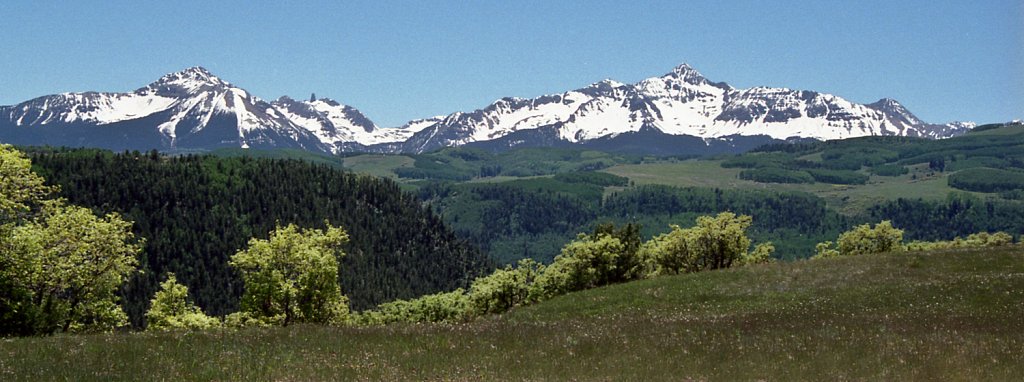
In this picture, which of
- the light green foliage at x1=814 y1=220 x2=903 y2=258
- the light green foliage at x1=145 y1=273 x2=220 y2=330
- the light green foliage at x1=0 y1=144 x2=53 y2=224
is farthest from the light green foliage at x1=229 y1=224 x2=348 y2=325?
the light green foliage at x1=814 y1=220 x2=903 y2=258

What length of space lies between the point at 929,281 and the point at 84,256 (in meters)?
48.9

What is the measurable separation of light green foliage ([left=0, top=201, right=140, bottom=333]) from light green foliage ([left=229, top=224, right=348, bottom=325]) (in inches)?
423

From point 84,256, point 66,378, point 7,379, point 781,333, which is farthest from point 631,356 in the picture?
point 84,256

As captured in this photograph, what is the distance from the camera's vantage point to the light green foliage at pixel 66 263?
3659 centimetres

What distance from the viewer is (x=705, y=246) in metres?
70.7

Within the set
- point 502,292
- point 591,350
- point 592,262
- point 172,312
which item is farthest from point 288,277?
point 591,350

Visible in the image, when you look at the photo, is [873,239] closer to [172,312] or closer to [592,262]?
[592,262]

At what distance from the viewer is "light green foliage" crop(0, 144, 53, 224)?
3647 centimetres

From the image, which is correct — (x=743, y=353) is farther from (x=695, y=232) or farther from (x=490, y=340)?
(x=695, y=232)

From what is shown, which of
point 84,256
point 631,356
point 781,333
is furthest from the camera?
point 84,256

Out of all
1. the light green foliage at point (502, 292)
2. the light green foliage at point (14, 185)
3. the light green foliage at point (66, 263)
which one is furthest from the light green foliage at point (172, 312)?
the light green foliage at point (502, 292)

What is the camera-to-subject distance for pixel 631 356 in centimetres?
2008

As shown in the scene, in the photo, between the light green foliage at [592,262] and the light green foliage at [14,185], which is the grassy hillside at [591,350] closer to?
the light green foliage at [14,185]

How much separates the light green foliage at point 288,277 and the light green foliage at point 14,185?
15.1 m
